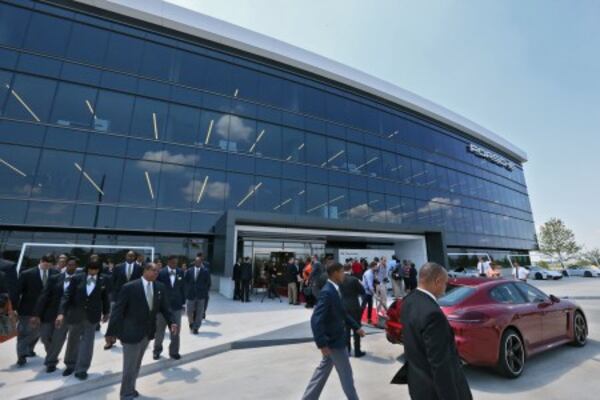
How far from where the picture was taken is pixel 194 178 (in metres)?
16.2

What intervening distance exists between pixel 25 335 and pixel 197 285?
10.9ft

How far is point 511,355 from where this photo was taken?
15.4ft

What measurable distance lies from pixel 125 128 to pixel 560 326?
18.5m

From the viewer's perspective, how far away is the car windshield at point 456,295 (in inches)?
195

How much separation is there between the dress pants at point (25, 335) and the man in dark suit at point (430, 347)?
22.3 feet

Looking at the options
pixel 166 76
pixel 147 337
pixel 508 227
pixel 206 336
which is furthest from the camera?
pixel 508 227

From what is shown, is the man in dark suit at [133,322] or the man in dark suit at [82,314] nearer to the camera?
the man in dark suit at [133,322]

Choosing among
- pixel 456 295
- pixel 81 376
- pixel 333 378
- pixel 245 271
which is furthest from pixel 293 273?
pixel 81 376

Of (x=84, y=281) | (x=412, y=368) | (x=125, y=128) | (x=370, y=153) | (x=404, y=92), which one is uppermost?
(x=404, y=92)

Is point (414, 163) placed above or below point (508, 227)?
above

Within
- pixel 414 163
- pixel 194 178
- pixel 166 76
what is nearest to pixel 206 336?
pixel 194 178

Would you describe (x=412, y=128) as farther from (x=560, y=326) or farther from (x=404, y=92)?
(x=560, y=326)

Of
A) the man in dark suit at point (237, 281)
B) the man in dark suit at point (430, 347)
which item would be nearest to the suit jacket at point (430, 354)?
the man in dark suit at point (430, 347)

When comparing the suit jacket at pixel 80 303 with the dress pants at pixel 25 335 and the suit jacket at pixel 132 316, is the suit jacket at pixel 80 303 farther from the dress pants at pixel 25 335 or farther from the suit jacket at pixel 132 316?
the suit jacket at pixel 132 316
